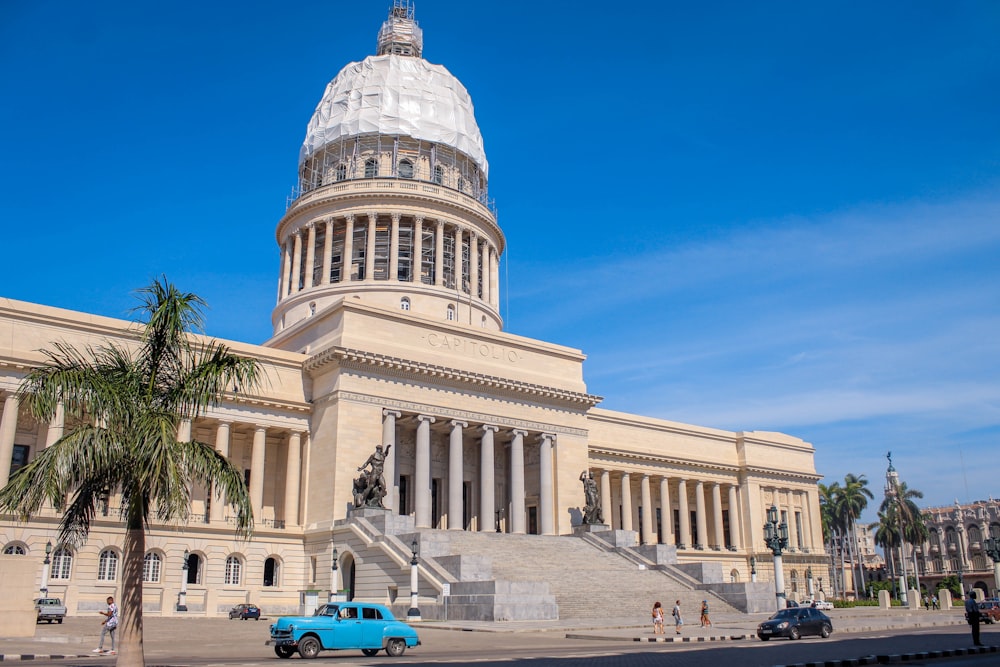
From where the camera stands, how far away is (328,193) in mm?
67375

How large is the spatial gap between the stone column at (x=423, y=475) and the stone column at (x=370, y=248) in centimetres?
1746

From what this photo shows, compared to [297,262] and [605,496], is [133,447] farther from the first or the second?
[297,262]

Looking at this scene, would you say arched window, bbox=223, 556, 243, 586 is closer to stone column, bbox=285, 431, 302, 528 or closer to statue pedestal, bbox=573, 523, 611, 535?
stone column, bbox=285, 431, 302, 528

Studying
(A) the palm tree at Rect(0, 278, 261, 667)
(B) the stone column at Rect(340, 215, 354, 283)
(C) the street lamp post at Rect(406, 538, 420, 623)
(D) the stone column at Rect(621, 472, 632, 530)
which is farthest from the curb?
(B) the stone column at Rect(340, 215, 354, 283)

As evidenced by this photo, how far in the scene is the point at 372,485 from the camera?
45.4m

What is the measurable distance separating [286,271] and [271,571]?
1105 inches

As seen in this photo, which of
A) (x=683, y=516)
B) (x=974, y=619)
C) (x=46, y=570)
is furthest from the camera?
(x=683, y=516)

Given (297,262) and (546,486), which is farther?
(297,262)

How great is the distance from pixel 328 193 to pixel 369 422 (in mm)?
24458

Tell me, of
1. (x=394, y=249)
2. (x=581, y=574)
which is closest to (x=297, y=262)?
(x=394, y=249)

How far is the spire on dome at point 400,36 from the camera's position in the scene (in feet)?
261

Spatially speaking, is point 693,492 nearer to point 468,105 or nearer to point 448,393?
point 448,393

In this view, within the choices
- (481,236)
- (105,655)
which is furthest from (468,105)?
(105,655)

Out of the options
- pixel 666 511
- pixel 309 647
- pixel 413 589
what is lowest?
pixel 309 647
